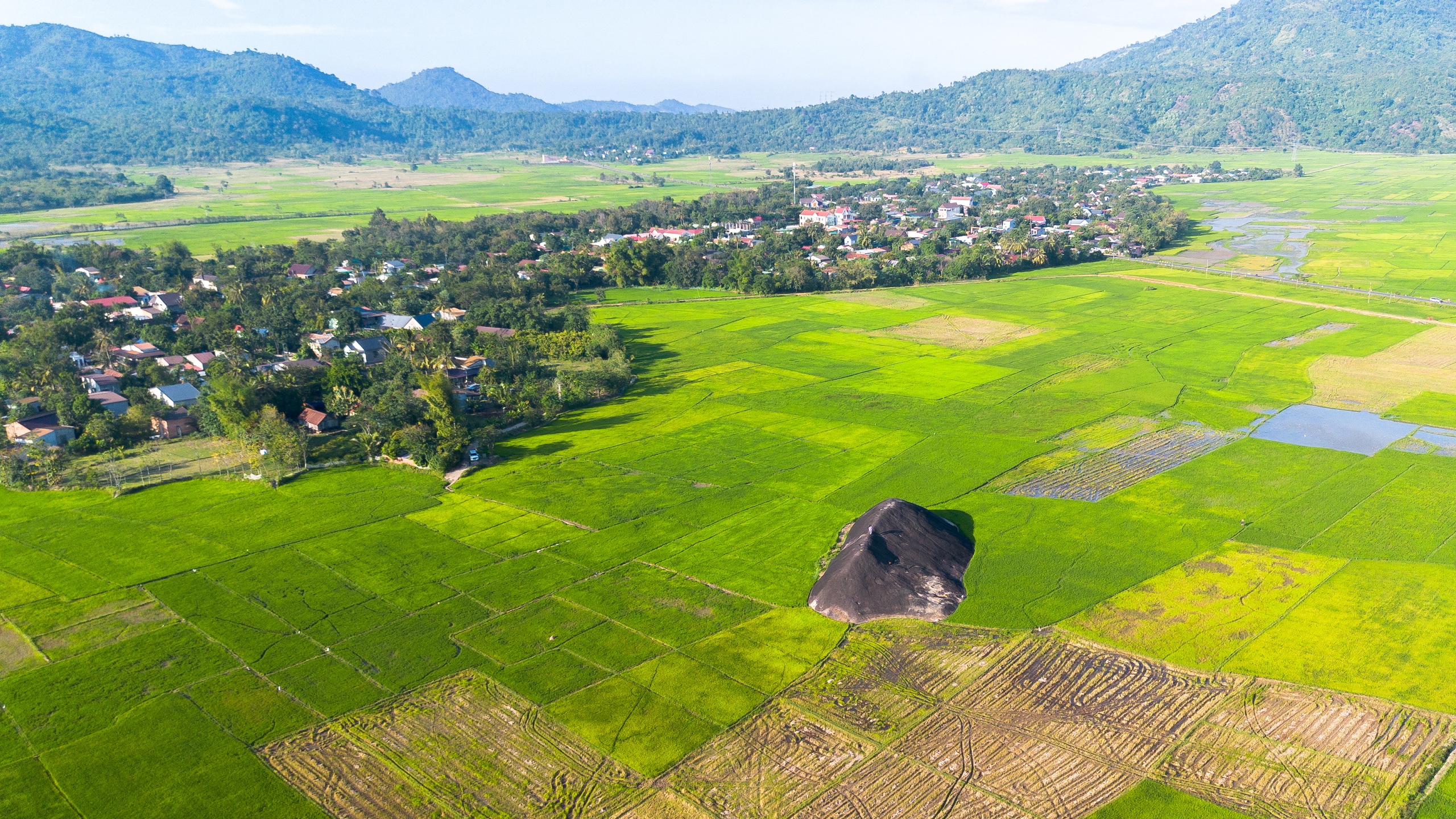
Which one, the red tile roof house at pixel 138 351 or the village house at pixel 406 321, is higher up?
the village house at pixel 406 321

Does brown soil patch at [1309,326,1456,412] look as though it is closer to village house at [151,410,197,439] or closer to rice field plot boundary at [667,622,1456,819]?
rice field plot boundary at [667,622,1456,819]

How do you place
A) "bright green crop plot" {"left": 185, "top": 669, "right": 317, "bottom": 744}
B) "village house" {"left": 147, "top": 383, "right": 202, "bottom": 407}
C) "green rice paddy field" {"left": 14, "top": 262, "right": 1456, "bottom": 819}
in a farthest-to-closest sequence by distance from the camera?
"village house" {"left": 147, "top": 383, "right": 202, "bottom": 407} → "green rice paddy field" {"left": 14, "top": 262, "right": 1456, "bottom": 819} → "bright green crop plot" {"left": 185, "top": 669, "right": 317, "bottom": 744}

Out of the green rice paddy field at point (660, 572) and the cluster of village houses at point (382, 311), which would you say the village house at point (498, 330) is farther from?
the green rice paddy field at point (660, 572)

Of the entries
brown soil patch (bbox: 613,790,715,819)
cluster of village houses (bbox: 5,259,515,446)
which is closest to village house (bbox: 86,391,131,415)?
cluster of village houses (bbox: 5,259,515,446)

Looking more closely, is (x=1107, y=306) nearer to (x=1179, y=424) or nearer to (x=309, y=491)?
(x=1179, y=424)

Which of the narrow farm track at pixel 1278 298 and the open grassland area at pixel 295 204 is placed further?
the open grassland area at pixel 295 204

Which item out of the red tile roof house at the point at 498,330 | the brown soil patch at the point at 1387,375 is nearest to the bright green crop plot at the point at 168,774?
the red tile roof house at the point at 498,330

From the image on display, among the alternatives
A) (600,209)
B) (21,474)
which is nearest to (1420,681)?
(21,474)
